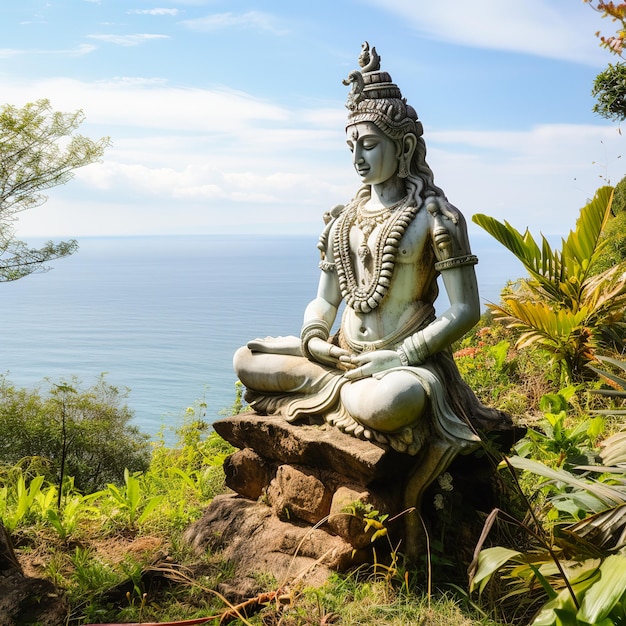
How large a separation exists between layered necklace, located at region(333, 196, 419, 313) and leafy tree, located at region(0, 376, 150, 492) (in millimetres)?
3616

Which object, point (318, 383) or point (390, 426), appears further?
point (318, 383)

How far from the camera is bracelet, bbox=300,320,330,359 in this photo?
4.20 m

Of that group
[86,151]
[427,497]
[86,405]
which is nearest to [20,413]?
[86,405]

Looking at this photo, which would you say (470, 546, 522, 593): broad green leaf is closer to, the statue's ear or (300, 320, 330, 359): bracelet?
(300, 320, 330, 359): bracelet

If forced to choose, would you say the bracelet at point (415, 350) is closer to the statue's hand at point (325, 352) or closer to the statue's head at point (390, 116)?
the statue's hand at point (325, 352)

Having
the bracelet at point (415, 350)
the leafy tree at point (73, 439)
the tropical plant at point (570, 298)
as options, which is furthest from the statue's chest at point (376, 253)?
the leafy tree at point (73, 439)

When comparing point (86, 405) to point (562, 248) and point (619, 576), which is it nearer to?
point (562, 248)

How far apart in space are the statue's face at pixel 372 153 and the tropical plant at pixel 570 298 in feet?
8.12

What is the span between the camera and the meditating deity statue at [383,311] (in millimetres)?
3656

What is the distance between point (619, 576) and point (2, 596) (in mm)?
2468

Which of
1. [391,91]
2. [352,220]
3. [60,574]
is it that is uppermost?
[391,91]

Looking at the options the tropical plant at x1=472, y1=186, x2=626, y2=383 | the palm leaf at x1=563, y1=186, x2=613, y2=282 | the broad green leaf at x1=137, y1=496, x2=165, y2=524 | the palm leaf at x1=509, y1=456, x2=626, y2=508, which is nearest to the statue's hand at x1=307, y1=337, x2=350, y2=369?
the palm leaf at x1=509, y1=456, x2=626, y2=508

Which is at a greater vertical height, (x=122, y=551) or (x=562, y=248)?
(x=562, y=248)

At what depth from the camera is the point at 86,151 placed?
8.33 meters
